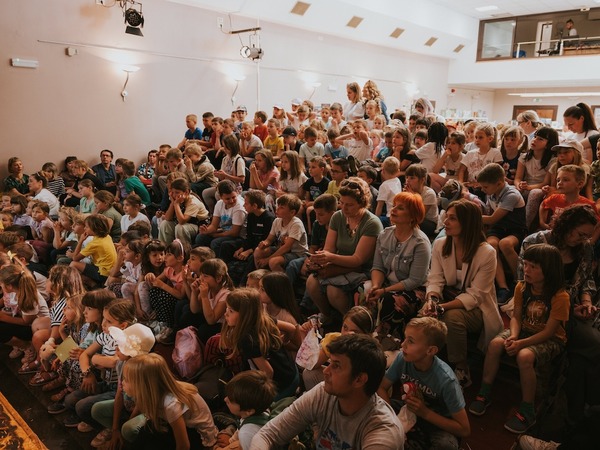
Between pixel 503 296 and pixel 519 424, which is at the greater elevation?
pixel 503 296

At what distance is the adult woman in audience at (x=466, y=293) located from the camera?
281 cm

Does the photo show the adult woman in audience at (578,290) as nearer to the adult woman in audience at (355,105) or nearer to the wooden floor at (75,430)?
the wooden floor at (75,430)

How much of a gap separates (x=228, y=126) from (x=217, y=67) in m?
3.82

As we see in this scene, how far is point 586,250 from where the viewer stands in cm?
291

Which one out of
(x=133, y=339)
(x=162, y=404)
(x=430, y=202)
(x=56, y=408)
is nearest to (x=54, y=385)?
(x=56, y=408)

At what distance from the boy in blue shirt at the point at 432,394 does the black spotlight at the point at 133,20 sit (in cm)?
793

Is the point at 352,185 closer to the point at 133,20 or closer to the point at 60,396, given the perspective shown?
the point at 60,396

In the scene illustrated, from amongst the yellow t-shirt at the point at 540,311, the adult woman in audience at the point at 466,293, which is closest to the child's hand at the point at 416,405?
the adult woman in audience at the point at 466,293

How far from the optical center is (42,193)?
21.9ft

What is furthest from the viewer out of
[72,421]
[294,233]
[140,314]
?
[294,233]

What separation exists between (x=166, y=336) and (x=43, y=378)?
91cm

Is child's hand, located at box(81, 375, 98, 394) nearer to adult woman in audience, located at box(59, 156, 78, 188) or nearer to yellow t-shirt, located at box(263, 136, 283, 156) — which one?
yellow t-shirt, located at box(263, 136, 283, 156)

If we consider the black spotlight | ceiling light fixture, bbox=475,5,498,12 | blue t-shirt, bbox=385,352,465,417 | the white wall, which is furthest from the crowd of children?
ceiling light fixture, bbox=475,5,498,12

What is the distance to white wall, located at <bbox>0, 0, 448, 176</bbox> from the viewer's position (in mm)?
7586
